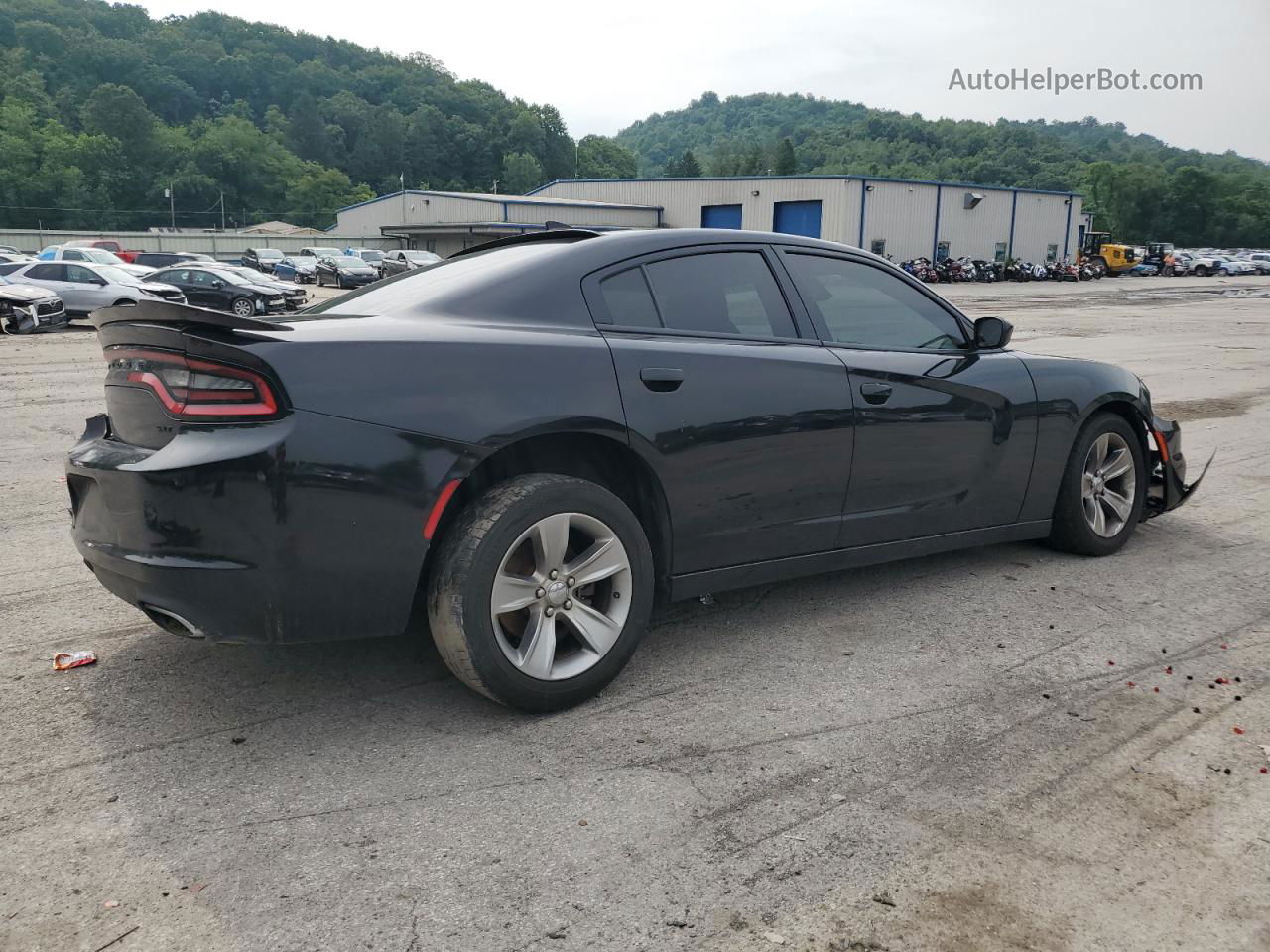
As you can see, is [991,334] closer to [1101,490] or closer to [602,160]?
[1101,490]

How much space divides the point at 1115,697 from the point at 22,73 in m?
140

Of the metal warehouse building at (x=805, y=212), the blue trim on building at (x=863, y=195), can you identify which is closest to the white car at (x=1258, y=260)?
the metal warehouse building at (x=805, y=212)

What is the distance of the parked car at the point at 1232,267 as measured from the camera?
78.6 metres

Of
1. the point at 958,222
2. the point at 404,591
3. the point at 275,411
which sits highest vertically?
the point at 958,222

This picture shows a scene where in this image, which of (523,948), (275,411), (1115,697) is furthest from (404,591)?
(1115,697)

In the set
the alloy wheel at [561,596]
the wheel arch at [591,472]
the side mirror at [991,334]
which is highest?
the side mirror at [991,334]

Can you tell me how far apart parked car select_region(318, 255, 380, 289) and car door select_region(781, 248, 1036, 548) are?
39131mm

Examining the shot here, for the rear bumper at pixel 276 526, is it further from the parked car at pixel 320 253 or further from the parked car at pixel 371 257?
the parked car at pixel 320 253

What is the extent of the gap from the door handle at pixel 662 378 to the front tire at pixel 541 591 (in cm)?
42

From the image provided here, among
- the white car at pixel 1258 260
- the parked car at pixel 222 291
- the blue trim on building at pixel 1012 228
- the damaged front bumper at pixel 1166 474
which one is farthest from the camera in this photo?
the white car at pixel 1258 260

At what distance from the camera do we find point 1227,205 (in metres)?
131

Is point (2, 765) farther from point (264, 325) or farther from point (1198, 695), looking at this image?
point (1198, 695)

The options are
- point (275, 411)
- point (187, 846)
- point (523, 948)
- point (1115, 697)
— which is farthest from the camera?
point (1115, 697)

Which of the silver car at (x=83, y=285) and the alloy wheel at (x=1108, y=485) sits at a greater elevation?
the silver car at (x=83, y=285)
